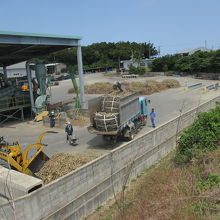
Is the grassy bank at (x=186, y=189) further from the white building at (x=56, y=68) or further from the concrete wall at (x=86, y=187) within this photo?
the white building at (x=56, y=68)

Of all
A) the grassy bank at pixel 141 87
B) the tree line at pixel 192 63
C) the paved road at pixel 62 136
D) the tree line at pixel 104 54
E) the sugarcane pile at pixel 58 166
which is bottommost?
the paved road at pixel 62 136

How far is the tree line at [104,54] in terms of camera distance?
78.8 m

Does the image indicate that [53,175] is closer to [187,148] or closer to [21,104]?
[187,148]

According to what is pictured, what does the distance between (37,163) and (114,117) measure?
4.51m

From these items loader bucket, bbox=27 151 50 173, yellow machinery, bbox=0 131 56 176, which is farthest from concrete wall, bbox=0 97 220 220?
loader bucket, bbox=27 151 50 173

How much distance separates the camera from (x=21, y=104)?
22.2m

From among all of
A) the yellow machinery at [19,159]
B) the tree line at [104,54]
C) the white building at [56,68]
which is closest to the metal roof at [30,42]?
the yellow machinery at [19,159]

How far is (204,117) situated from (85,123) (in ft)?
31.6

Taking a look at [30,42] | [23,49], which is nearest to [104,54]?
[23,49]

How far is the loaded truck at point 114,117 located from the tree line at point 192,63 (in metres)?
41.2

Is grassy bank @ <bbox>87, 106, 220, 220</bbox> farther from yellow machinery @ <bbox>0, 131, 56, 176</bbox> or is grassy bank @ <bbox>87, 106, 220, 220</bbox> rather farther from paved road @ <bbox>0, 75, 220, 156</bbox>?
paved road @ <bbox>0, 75, 220, 156</bbox>

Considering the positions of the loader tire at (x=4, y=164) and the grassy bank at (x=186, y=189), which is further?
the loader tire at (x=4, y=164)

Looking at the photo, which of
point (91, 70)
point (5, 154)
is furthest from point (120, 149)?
point (91, 70)

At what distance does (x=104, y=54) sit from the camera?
85.6m
